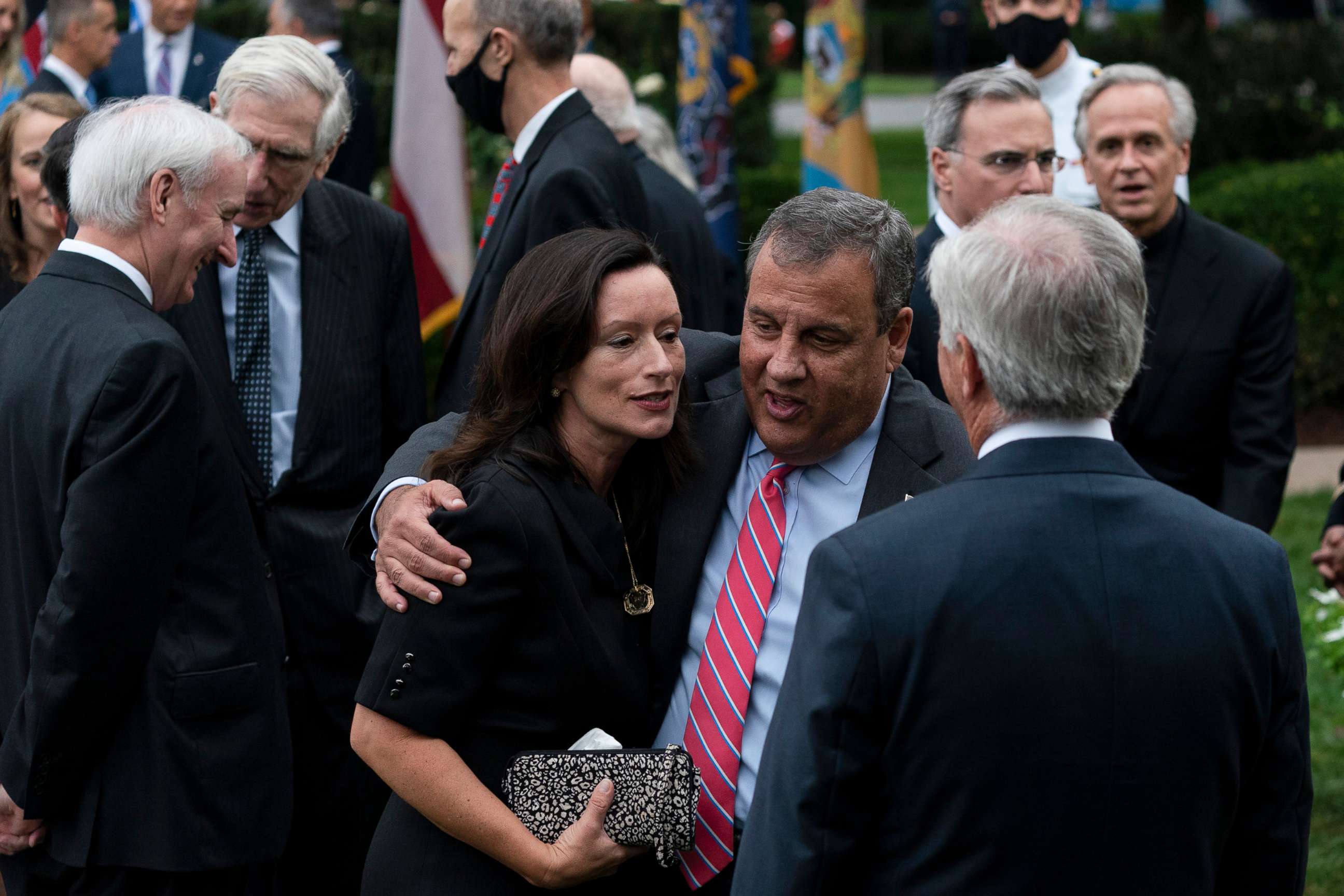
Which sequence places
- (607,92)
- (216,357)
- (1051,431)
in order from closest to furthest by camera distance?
(1051,431)
(216,357)
(607,92)

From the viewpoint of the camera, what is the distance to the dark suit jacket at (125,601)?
2.86 m

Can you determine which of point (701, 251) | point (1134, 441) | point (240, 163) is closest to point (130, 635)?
point (240, 163)

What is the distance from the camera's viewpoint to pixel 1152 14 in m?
24.5

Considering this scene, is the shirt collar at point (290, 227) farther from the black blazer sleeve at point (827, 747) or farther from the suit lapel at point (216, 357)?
the black blazer sleeve at point (827, 747)

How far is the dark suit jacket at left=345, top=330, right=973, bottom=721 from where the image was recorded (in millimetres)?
2826

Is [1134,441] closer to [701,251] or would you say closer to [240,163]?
[701,251]

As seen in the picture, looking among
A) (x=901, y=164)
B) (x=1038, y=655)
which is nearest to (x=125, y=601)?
(x=1038, y=655)

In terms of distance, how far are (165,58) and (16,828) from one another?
5.54 meters

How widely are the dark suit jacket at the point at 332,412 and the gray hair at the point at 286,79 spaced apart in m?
0.24

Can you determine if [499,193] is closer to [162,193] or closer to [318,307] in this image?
[318,307]

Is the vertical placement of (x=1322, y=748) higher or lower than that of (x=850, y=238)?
lower

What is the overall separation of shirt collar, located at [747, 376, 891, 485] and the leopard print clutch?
0.67 metres

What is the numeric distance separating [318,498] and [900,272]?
1.91 meters

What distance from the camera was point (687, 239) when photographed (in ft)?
18.7
